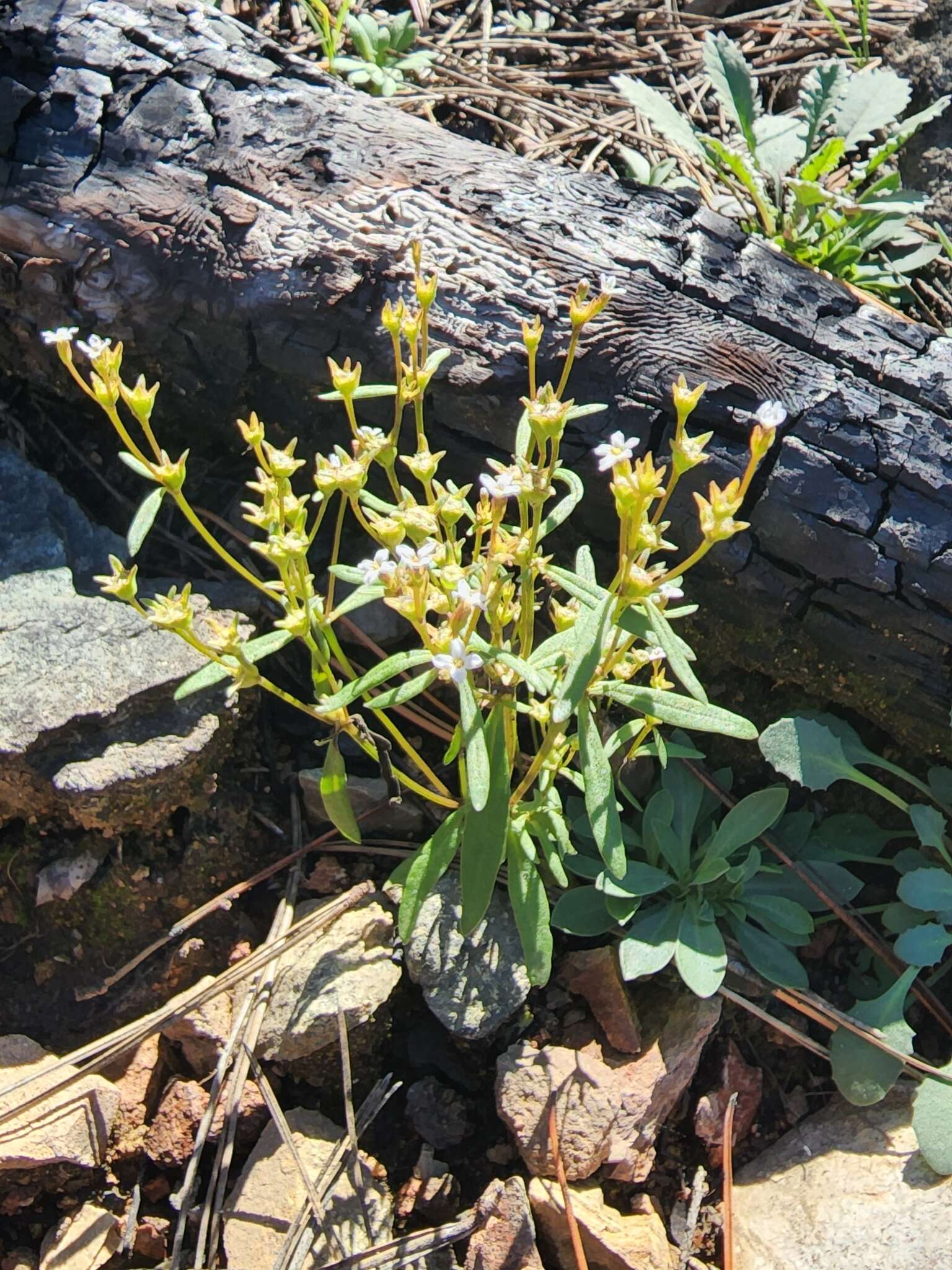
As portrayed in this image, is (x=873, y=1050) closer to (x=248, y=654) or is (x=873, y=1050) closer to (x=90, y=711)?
(x=248, y=654)

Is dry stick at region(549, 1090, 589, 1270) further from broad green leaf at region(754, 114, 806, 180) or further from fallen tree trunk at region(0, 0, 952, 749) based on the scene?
broad green leaf at region(754, 114, 806, 180)

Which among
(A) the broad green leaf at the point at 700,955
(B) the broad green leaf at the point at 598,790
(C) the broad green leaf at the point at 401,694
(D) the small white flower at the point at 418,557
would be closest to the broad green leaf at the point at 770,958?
(A) the broad green leaf at the point at 700,955

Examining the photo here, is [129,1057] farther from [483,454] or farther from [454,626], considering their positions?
[483,454]

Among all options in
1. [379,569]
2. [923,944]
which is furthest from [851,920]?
[379,569]

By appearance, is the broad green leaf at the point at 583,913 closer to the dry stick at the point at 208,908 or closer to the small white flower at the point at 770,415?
the dry stick at the point at 208,908

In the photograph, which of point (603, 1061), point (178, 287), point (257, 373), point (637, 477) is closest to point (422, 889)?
point (603, 1061)
